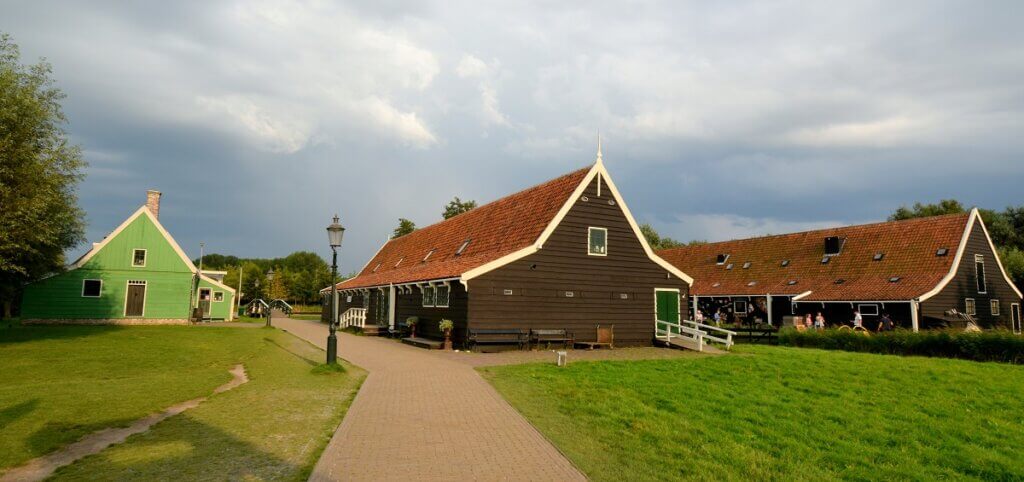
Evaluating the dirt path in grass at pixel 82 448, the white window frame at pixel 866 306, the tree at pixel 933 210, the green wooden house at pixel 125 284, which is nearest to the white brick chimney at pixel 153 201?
the green wooden house at pixel 125 284

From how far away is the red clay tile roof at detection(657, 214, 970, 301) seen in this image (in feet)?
97.0

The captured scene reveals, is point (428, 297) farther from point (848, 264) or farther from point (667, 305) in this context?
point (848, 264)

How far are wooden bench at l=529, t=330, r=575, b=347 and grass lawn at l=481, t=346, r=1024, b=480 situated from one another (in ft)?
14.0

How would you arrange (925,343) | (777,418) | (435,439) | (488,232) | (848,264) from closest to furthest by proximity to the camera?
(435,439) → (777,418) → (925,343) → (488,232) → (848,264)

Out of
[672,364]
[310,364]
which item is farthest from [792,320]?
[310,364]

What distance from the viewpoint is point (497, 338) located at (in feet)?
66.8

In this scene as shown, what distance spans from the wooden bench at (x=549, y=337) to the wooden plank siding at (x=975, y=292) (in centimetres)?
1892

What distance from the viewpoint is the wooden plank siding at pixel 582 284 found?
813 inches

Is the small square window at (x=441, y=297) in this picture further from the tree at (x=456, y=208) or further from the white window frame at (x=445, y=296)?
the tree at (x=456, y=208)

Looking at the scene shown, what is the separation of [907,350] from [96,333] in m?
33.4

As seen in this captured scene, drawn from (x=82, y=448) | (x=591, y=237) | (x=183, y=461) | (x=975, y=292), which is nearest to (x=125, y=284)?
(x=591, y=237)

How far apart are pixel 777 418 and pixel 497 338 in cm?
1131

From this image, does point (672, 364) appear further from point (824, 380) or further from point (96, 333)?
point (96, 333)

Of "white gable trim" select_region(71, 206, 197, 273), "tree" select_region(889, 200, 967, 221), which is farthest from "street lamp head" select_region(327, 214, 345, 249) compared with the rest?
"tree" select_region(889, 200, 967, 221)
